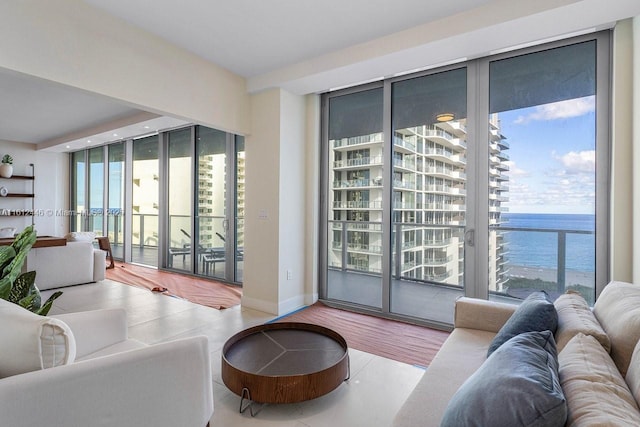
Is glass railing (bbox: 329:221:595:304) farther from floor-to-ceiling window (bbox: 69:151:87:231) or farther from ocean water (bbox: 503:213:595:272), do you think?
floor-to-ceiling window (bbox: 69:151:87:231)

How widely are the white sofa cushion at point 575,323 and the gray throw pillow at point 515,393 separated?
0.31m

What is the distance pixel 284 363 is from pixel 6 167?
856cm

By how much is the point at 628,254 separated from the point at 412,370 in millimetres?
1935

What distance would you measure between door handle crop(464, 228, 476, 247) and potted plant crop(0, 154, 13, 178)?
30.6ft

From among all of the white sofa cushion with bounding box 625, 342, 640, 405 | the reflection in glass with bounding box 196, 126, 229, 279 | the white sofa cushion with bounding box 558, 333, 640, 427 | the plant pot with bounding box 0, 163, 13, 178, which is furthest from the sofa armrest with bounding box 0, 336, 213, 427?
the plant pot with bounding box 0, 163, 13, 178

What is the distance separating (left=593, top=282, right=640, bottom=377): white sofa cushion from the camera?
4.16ft

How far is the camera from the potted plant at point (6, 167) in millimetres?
7106

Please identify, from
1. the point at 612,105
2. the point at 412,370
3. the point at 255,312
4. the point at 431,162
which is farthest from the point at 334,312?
the point at 612,105

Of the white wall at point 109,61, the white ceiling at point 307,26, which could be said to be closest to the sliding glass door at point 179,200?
the white ceiling at point 307,26

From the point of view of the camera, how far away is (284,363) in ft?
7.14

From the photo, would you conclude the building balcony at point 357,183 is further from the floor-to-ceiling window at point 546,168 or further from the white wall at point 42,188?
the white wall at point 42,188

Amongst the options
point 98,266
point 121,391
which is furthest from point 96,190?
point 121,391

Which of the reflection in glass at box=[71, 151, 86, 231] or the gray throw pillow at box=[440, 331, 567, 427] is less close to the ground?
the reflection in glass at box=[71, 151, 86, 231]

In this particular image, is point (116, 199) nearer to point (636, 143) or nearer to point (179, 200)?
point (179, 200)
